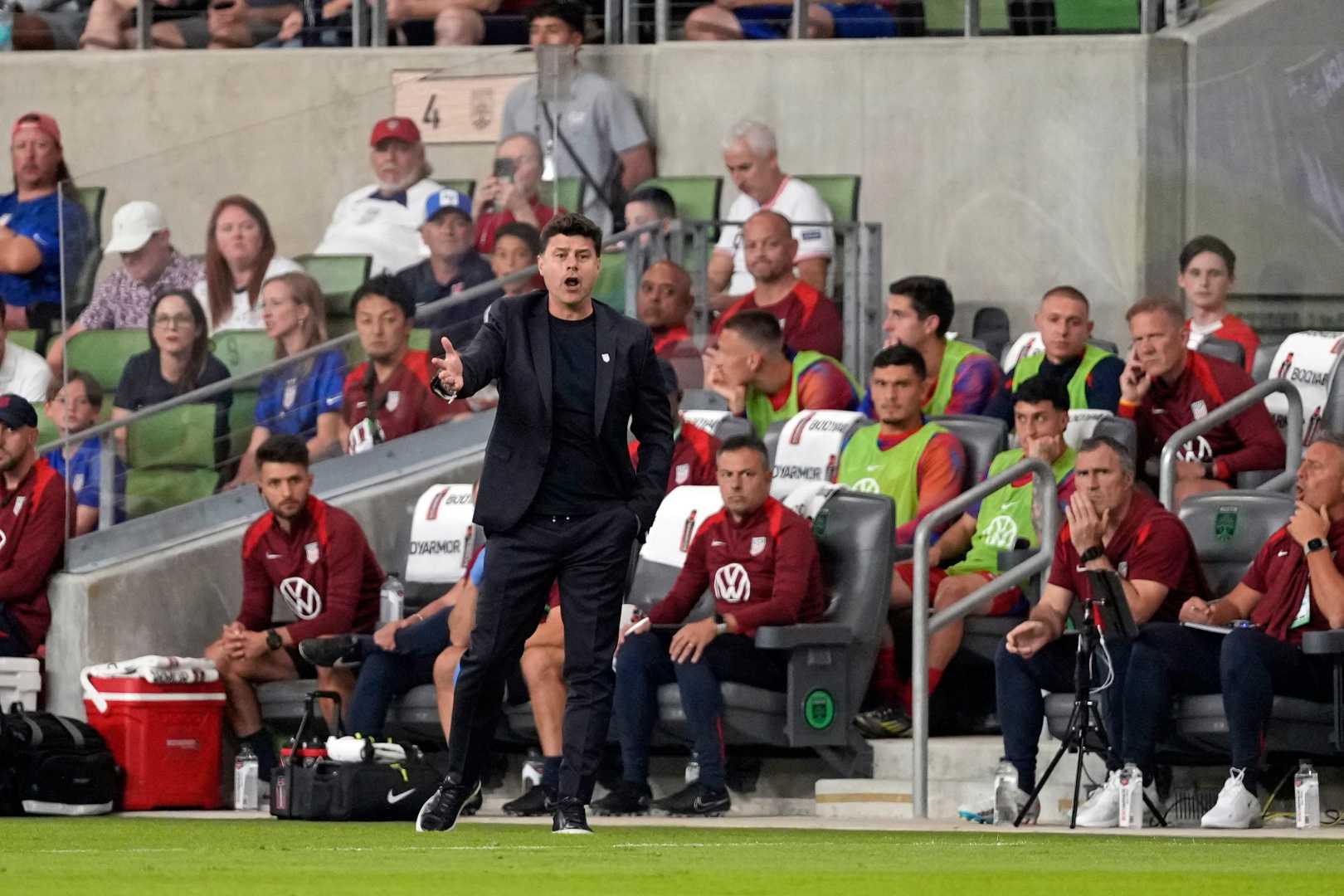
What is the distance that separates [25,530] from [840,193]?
4463 millimetres

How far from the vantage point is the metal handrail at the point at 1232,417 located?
10.7 meters

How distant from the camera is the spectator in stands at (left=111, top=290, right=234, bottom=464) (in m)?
11.8

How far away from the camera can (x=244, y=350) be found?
39.0ft

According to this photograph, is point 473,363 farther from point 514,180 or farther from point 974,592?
point 514,180

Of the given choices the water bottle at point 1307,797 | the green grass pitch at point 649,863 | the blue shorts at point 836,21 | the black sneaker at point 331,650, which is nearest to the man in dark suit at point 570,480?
the green grass pitch at point 649,863

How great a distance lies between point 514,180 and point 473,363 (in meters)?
4.56

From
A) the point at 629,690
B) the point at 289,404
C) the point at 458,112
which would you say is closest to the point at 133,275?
the point at 289,404

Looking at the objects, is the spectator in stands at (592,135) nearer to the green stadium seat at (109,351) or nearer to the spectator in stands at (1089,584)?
the green stadium seat at (109,351)

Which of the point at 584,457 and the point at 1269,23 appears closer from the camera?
the point at 584,457

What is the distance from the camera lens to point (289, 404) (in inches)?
469

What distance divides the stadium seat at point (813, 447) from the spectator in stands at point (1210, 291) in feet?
5.72

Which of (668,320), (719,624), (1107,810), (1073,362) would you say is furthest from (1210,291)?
(1107,810)

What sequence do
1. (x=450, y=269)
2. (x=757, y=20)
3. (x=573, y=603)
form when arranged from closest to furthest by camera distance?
(x=573, y=603) → (x=450, y=269) → (x=757, y=20)

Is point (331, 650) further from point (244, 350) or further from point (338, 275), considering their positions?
point (338, 275)
